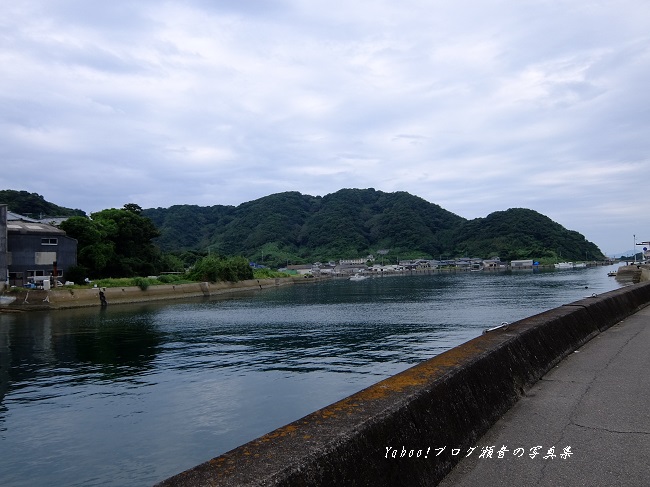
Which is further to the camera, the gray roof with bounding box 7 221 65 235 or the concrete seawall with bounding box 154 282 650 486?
the gray roof with bounding box 7 221 65 235

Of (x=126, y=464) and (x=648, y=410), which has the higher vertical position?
(x=648, y=410)

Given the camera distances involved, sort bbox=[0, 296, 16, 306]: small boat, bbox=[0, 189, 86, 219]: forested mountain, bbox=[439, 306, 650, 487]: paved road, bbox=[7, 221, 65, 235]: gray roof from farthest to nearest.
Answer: bbox=[0, 189, 86, 219]: forested mountain
bbox=[7, 221, 65, 235]: gray roof
bbox=[0, 296, 16, 306]: small boat
bbox=[439, 306, 650, 487]: paved road

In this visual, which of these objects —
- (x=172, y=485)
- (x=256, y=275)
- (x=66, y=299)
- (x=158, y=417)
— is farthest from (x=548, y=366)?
(x=256, y=275)

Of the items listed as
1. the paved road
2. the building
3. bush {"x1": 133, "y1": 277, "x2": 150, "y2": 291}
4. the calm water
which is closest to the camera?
the paved road

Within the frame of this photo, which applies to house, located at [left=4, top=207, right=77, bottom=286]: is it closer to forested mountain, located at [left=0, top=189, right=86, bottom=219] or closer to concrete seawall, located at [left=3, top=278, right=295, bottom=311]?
concrete seawall, located at [left=3, top=278, right=295, bottom=311]

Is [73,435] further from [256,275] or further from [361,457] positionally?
[256,275]

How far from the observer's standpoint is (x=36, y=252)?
5556 cm

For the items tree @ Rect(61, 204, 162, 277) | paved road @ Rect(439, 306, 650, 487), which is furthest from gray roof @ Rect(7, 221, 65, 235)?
paved road @ Rect(439, 306, 650, 487)

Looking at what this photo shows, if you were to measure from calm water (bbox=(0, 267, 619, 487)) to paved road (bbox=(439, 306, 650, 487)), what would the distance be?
759 centimetres

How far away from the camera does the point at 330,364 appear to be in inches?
811

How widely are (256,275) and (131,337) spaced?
264 ft

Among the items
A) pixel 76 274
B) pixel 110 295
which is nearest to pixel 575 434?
pixel 110 295

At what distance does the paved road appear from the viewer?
407cm

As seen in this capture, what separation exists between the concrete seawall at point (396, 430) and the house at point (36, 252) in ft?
188
